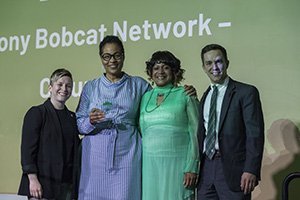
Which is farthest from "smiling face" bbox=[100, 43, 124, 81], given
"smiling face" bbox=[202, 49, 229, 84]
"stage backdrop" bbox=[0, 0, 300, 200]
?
"stage backdrop" bbox=[0, 0, 300, 200]

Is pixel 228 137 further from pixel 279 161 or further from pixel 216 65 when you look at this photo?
pixel 279 161

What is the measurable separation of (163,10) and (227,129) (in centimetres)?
134

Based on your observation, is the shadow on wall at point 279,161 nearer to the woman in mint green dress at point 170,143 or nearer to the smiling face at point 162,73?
the woman in mint green dress at point 170,143

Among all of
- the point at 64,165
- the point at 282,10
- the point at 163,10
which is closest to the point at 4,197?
the point at 64,165

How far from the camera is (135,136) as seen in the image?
8.57 ft

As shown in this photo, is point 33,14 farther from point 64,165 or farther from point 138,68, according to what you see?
point 64,165

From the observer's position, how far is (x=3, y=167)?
149 inches

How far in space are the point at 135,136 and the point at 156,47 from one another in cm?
98

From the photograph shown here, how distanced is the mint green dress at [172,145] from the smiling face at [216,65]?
168mm

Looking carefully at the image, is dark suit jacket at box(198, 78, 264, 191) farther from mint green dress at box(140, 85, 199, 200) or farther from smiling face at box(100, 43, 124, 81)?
smiling face at box(100, 43, 124, 81)

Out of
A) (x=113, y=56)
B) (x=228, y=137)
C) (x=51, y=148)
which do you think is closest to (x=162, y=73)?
(x=113, y=56)

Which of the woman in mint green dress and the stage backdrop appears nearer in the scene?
the woman in mint green dress

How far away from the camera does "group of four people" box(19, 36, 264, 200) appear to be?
2.37m

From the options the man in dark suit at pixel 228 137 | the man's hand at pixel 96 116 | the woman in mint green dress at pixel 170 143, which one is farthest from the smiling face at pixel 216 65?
the man's hand at pixel 96 116
